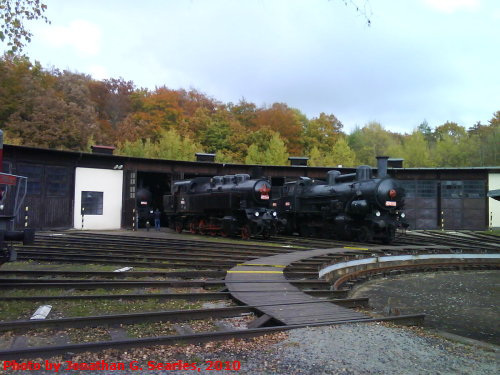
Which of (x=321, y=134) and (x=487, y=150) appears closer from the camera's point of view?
(x=487, y=150)

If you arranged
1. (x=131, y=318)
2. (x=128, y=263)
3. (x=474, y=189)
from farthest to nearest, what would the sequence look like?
(x=474, y=189), (x=128, y=263), (x=131, y=318)

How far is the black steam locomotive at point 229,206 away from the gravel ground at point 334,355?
13.4m

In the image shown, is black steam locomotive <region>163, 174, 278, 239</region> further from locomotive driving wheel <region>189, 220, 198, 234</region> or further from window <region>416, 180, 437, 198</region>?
window <region>416, 180, 437, 198</region>

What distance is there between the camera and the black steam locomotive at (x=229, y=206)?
729 inches

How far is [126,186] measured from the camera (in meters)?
25.6

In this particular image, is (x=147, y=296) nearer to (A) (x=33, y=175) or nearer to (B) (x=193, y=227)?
(B) (x=193, y=227)

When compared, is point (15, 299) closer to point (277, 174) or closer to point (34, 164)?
point (34, 164)

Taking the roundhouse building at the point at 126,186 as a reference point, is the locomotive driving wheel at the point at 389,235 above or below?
below

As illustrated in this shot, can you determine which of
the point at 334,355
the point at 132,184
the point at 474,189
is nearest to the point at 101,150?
the point at 132,184

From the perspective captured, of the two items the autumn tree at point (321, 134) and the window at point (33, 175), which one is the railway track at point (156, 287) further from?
the autumn tree at point (321, 134)

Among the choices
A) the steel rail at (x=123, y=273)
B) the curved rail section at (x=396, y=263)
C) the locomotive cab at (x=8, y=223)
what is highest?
the locomotive cab at (x=8, y=223)

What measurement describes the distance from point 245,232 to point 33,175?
12.1m

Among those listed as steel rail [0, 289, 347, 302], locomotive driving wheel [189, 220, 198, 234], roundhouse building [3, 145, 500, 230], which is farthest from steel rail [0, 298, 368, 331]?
locomotive driving wheel [189, 220, 198, 234]

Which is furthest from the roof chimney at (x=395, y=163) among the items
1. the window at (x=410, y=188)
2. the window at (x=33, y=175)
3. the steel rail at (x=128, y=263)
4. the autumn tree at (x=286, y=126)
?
the autumn tree at (x=286, y=126)
